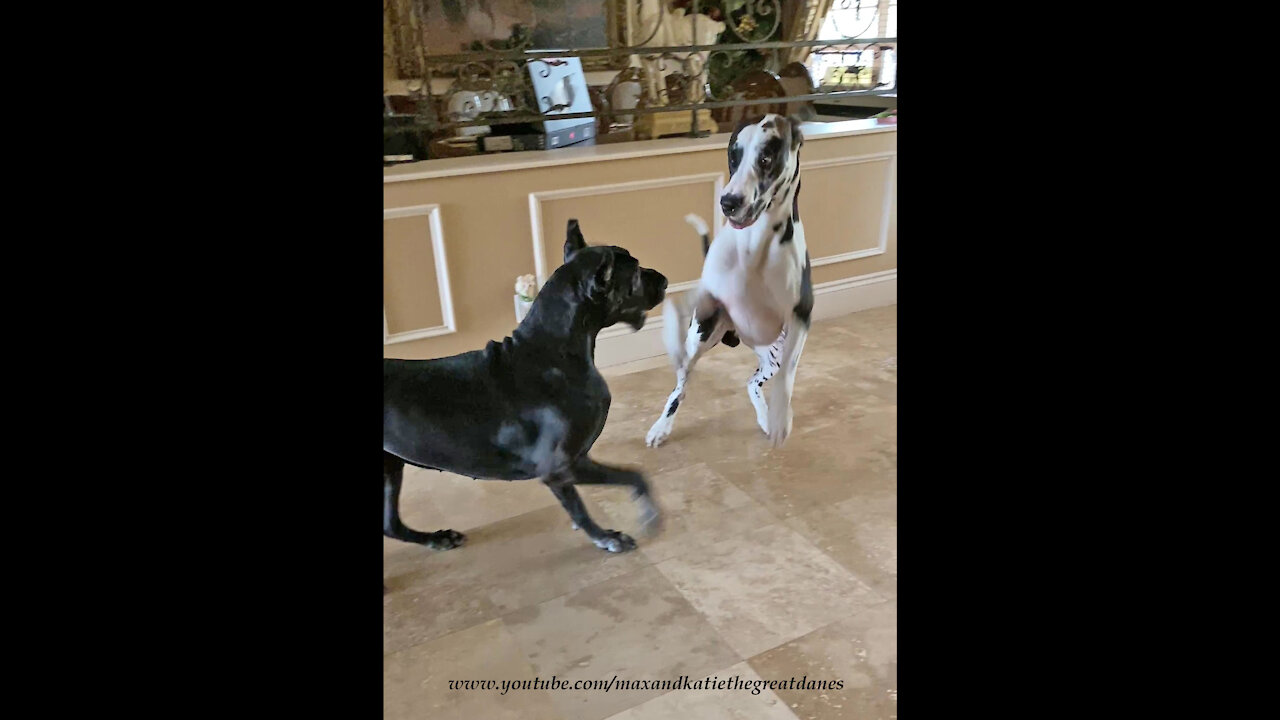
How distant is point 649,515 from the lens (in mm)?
1521

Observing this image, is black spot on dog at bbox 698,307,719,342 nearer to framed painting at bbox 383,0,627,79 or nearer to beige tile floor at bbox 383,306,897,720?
beige tile floor at bbox 383,306,897,720

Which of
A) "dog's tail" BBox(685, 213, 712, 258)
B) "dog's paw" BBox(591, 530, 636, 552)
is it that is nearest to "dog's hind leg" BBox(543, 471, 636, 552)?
"dog's paw" BBox(591, 530, 636, 552)

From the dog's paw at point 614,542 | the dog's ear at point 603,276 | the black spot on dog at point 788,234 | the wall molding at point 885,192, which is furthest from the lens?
the dog's paw at point 614,542

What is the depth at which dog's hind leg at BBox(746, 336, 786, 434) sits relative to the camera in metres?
1.49

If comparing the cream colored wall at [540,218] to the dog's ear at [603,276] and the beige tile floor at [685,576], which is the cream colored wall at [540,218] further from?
the beige tile floor at [685,576]

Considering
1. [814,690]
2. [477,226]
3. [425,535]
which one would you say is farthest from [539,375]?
[814,690]

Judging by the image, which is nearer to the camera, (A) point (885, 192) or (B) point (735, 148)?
(B) point (735, 148)

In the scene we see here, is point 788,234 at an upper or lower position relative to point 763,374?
upper

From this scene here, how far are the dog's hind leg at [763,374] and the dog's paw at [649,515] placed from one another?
32cm

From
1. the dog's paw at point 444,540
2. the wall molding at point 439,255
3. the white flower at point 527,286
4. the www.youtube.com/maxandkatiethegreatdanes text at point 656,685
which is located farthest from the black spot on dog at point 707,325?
the dog's paw at point 444,540

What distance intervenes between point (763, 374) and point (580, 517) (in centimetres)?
50

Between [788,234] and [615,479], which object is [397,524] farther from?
[788,234]

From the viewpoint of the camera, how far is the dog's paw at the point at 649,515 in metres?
1.48

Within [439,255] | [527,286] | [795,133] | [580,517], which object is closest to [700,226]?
[795,133]
